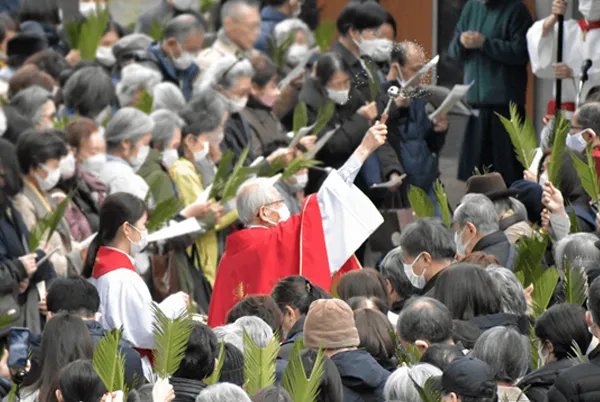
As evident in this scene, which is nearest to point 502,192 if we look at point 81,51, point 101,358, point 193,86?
point 101,358

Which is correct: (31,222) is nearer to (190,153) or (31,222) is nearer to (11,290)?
(11,290)

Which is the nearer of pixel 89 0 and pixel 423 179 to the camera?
pixel 423 179

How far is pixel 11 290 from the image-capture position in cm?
850

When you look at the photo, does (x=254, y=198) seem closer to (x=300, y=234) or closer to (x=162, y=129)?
(x=300, y=234)

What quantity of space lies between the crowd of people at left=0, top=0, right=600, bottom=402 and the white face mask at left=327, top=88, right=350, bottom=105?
0.08ft

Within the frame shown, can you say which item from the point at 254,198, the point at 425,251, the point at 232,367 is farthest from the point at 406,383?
the point at 254,198

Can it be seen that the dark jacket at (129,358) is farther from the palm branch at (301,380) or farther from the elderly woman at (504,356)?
the elderly woman at (504,356)

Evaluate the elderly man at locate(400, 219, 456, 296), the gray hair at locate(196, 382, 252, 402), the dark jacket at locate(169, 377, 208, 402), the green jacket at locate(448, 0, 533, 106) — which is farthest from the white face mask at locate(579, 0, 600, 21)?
the gray hair at locate(196, 382, 252, 402)

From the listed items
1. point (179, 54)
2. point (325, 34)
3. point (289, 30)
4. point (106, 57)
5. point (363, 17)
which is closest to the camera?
point (363, 17)

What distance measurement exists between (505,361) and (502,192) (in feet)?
9.25

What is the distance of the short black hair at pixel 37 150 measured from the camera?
920cm

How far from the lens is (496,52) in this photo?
11.6 metres

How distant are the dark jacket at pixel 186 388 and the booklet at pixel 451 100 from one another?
17.6ft

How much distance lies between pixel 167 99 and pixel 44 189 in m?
2.66
